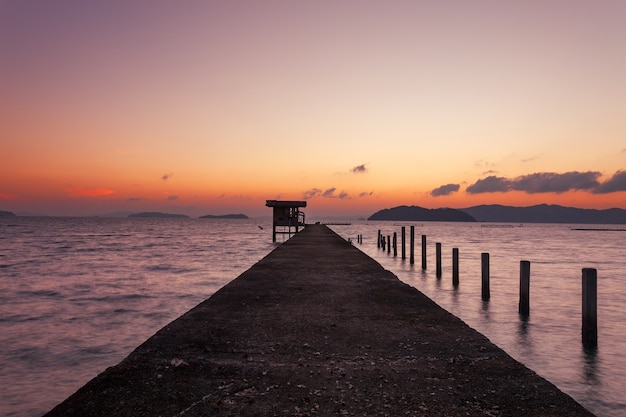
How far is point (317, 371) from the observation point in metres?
4.63

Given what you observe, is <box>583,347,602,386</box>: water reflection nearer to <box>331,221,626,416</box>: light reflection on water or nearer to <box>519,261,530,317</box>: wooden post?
<box>331,221,626,416</box>: light reflection on water

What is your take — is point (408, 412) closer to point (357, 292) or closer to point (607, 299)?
point (357, 292)

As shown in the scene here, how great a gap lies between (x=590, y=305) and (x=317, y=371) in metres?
6.22

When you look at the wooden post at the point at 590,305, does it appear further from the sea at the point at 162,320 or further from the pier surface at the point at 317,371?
the pier surface at the point at 317,371

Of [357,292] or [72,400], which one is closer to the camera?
[72,400]

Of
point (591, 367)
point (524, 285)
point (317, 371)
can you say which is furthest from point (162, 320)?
point (591, 367)

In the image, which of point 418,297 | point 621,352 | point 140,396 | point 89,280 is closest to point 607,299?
point 621,352

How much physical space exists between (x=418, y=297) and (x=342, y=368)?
198 inches

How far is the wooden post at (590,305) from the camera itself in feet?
26.3

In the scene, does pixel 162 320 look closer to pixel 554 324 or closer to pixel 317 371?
pixel 317 371

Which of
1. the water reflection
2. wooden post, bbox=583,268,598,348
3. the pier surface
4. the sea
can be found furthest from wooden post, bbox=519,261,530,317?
the pier surface

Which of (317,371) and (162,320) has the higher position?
(317,371)

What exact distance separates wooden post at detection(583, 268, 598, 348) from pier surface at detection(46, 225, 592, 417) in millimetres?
2762

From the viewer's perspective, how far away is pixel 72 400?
395 centimetres
